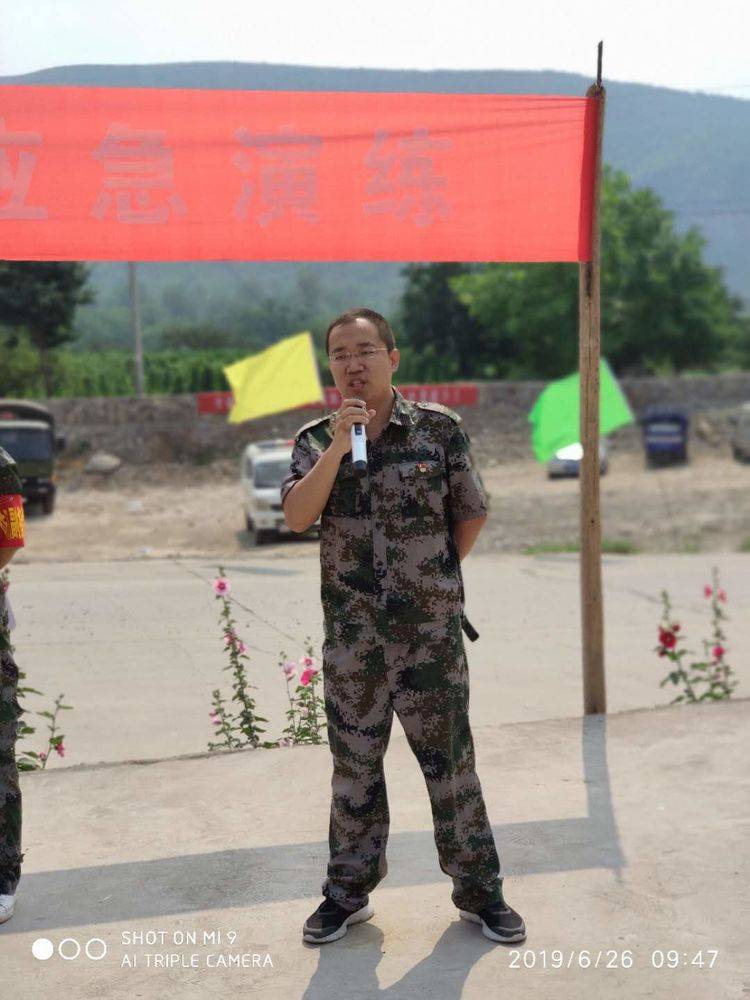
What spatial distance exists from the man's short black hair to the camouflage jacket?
0.16 metres

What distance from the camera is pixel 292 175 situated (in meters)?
4.54

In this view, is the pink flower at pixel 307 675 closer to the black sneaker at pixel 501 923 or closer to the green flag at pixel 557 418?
the black sneaker at pixel 501 923

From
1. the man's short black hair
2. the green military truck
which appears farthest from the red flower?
the green military truck

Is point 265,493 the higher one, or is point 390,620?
point 390,620

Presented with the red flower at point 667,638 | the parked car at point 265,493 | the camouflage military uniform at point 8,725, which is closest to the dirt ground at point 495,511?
the parked car at point 265,493

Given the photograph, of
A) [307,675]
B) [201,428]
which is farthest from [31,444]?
[307,675]

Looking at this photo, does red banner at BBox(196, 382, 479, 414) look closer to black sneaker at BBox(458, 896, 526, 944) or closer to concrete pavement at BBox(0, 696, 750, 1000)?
concrete pavement at BBox(0, 696, 750, 1000)

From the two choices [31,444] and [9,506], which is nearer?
[9,506]

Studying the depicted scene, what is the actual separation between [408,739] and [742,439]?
3048 cm

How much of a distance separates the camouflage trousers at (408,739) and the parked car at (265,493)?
15385mm

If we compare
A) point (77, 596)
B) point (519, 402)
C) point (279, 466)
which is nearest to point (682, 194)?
point (519, 402)

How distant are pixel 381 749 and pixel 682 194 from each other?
204405mm

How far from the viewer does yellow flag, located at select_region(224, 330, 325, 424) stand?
19.5 metres

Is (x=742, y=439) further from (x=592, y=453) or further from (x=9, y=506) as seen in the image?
(x=9, y=506)
